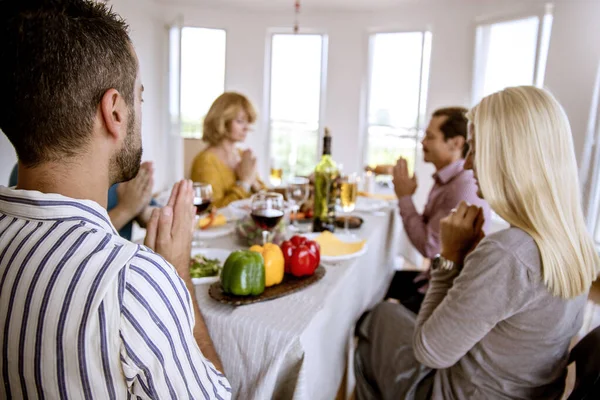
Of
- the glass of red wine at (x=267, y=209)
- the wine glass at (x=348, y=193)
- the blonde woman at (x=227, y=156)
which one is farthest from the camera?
the blonde woman at (x=227, y=156)

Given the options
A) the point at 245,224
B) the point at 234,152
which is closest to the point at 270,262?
the point at 245,224

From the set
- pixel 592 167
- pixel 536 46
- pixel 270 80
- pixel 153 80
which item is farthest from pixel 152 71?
pixel 592 167

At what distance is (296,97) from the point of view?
5.87 meters

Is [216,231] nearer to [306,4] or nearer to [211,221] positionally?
[211,221]

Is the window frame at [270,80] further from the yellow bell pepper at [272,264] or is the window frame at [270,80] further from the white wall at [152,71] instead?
the yellow bell pepper at [272,264]

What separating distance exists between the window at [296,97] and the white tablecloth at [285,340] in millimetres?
4406

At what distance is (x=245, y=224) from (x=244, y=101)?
1560 mm

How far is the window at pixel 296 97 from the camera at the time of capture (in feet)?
18.8

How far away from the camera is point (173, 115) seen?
5.87 m

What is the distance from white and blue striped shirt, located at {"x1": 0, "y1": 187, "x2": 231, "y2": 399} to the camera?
618 millimetres

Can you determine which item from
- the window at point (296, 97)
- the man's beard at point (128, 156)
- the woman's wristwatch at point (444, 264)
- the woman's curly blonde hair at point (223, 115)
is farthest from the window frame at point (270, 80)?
the man's beard at point (128, 156)

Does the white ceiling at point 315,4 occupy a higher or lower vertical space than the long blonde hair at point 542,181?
higher

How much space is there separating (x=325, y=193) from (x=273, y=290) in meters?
0.77

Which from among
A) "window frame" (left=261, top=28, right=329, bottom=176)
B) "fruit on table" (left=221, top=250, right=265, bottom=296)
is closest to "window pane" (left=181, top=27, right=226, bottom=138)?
"window frame" (left=261, top=28, right=329, bottom=176)
